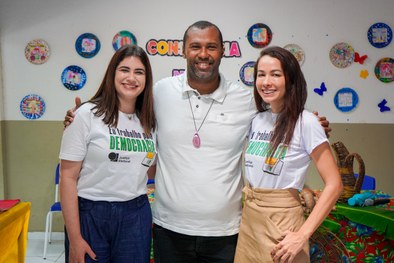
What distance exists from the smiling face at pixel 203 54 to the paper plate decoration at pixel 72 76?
220 cm

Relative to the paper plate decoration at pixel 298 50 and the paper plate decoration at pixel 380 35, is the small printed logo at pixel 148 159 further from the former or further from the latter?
the paper plate decoration at pixel 380 35

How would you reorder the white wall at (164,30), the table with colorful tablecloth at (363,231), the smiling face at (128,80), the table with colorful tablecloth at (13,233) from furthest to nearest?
1. the white wall at (164,30)
2. the table with colorful tablecloth at (363,231)
3. the table with colorful tablecloth at (13,233)
4. the smiling face at (128,80)

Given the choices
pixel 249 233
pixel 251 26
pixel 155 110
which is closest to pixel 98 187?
pixel 155 110

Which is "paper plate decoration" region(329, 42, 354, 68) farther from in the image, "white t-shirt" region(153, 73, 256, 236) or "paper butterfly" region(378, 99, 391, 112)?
"white t-shirt" region(153, 73, 256, 236)

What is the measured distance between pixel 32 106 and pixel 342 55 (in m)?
3.20

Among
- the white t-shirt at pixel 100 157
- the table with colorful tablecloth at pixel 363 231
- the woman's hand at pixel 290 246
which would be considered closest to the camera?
the woman's hand at pixel 290 246

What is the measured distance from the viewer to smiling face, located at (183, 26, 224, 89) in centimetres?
171

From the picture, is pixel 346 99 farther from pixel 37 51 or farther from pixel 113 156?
pixel 37 51

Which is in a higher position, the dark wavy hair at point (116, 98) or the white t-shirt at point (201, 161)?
the dark wavy hair at point (116, 98)

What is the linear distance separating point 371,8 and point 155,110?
116 inches

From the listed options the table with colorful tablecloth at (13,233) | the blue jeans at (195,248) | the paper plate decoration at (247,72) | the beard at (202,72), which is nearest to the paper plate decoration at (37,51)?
the paper plate decoration at (247,72)

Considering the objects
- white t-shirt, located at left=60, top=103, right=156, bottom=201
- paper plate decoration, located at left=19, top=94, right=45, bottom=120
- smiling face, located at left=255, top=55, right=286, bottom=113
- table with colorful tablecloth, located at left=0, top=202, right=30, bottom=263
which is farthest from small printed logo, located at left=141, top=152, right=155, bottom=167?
paper plate decoration, located at left=19, top=94, right=45, bottom=120

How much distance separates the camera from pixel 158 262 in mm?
1708

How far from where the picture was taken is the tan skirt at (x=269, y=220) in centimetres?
143
